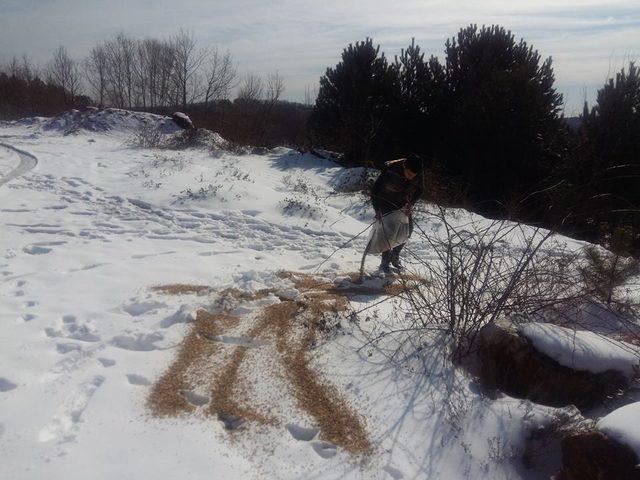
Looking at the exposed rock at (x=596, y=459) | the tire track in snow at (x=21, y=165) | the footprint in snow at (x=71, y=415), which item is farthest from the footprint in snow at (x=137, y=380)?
the tire track in snow at (x=21, y=165)

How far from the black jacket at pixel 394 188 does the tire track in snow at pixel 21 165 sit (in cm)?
710

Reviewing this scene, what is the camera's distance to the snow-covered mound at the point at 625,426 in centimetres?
259

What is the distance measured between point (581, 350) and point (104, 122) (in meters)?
20.1

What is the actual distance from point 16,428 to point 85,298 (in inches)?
69.5

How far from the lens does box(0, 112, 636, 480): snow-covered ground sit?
258 cm

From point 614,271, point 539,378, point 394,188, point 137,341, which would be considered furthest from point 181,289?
A: point 614,271

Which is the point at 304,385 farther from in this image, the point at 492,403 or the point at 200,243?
the point at 200,243

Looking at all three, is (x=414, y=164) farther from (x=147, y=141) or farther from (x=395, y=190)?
(x=147, y=141)

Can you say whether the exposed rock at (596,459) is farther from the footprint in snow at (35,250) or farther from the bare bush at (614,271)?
the footprint in snow at (35,250)

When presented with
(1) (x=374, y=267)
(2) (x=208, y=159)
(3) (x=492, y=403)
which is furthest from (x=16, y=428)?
(2) (x=208, y=159)

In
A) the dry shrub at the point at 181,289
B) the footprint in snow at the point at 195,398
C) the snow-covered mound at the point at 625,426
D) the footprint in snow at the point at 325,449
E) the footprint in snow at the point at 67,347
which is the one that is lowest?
the footprint in snow at the point at 325,449

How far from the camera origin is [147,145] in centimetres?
1542

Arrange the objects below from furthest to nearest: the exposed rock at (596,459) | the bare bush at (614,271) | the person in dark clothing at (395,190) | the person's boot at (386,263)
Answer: the person's boot at (386,263) → the person in dark clothing at (395,190) → the bare bush at (614,271) → the exposed rock at (596,459)

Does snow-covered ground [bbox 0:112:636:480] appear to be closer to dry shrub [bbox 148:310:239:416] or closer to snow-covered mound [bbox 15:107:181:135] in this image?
dry shrub [bbox 148:310:239:416]
